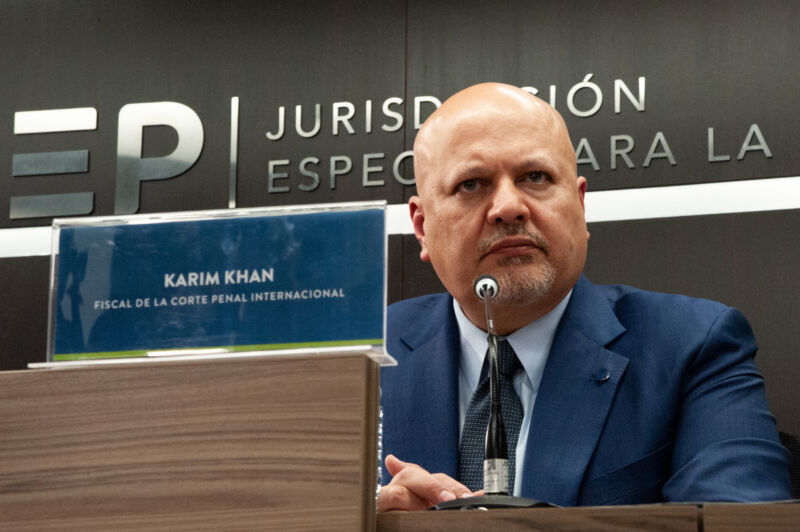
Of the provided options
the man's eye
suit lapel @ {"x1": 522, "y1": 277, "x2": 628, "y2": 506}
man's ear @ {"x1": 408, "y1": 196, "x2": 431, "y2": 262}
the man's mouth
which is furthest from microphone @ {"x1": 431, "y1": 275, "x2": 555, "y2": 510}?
man's ear @ {"x1": 408, "y1": 196, "x2": 431, "y2": 262}

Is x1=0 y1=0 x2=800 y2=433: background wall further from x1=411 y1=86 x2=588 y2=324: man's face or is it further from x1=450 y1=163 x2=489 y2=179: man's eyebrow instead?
x1=450 y1=163 x2=489 y2=179: man's eyebrow

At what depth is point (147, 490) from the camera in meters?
1.07

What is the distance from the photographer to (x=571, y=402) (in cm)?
206

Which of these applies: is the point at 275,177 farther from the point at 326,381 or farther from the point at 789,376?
the point at 326,381

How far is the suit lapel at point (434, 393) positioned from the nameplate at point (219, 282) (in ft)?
3.54

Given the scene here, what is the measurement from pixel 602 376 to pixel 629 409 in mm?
90

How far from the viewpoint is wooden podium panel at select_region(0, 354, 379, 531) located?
1.05 meters

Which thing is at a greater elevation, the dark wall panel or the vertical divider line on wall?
the vertical divider line on wall

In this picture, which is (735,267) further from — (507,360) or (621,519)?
(621,519)

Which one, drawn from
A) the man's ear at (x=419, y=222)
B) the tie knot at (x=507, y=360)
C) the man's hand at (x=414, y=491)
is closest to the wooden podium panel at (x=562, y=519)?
the man's hand at (x=414, y=491)

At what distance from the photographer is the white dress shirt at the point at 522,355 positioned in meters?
2.16

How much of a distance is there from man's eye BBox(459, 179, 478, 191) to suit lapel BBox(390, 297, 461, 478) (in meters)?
0.29

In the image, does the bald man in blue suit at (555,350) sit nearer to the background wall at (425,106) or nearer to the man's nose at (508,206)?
the man's nose at (508,206)

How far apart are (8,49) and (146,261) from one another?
2.67 metres
